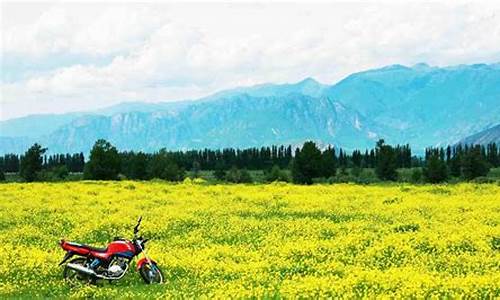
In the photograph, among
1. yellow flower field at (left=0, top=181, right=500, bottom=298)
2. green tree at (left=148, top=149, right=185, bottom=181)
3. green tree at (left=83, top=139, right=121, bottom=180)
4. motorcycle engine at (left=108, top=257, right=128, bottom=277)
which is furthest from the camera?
green tree at (left=148, top=149, right=185, bottom=181)

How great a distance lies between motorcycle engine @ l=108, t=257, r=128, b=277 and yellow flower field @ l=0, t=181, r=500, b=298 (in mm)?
440

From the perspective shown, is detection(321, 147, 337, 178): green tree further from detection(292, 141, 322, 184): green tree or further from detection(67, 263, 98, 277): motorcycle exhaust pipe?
detection(67, 263, 98, 277): motorcycle exhaust pipe

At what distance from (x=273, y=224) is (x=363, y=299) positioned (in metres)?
17.8

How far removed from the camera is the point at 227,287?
21.2m

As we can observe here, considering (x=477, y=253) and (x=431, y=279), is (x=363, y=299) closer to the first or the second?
(x=431, y=279)

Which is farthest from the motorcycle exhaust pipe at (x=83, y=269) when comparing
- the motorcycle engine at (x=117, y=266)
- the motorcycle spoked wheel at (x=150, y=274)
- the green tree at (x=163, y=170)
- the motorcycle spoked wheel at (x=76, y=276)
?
the green tree at (x=163, y=170)

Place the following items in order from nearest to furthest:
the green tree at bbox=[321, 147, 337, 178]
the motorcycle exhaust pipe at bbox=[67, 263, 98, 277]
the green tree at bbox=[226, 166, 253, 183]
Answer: the motorcycle exhaust pipe at bbox=[67, 263, 98, 277] < the green tree at bbox=[226, 166, 253, 183] < the green tree at bbox=[321, 147, 337, 178]

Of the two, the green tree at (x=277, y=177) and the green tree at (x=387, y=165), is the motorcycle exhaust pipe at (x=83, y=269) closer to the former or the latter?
the green tree at (x=277, y=177)

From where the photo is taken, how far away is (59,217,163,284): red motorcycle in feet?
74.8

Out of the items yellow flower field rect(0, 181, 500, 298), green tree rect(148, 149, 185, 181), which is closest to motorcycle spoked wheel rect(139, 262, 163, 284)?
yellow flower field rect(0, 181, 500, 298)

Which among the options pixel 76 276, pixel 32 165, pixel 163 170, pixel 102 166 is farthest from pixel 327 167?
pixel 76 276

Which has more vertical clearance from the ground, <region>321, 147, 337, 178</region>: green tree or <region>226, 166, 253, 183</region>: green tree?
<region>321, 147, 337, 178</region>: green tree

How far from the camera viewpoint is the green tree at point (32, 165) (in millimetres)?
133000

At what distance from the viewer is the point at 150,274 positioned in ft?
74.7
